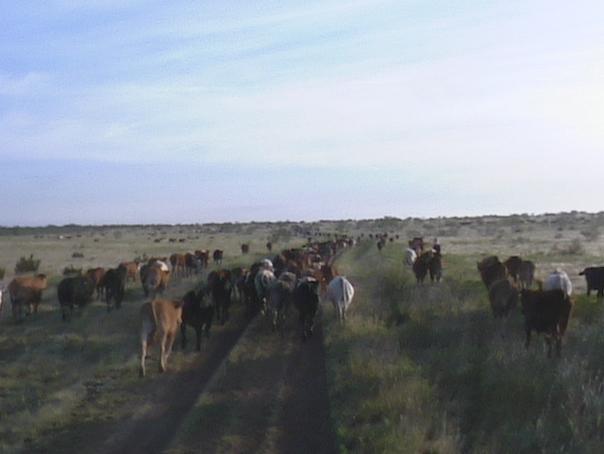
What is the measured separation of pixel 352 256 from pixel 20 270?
18.9 metres

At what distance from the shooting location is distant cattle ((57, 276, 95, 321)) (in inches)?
799

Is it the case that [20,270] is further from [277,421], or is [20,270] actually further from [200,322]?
[277,421]

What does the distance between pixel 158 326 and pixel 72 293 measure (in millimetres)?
7484

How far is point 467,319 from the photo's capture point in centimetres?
1675

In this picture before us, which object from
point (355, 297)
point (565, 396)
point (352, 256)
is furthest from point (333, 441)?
point (352, 256)

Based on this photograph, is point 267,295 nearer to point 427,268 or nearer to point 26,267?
point 427,268

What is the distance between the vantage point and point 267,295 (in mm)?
19703

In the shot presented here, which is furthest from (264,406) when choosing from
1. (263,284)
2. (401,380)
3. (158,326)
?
(263,284)

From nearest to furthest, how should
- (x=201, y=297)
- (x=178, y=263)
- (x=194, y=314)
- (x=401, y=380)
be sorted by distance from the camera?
(x=401, y=380) → (x=194, y=314) → (x=201, y=297) → (x=178, y=263)

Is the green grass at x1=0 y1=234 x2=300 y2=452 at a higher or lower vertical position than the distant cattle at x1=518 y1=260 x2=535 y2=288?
lower

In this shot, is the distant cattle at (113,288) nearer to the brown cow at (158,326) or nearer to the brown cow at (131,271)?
the brown cow at (131,271)

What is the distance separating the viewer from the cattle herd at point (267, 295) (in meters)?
13.6

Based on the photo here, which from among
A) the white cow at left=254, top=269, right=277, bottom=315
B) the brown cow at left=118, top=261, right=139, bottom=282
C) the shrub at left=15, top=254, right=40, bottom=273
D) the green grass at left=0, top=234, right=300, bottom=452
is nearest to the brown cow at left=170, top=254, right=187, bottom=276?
the brown cow at left=118, top=261, right=139, bottom=282

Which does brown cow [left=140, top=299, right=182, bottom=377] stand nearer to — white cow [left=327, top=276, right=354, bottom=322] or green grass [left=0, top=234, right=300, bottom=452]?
green grass [left=0, top=234, right=300, bottom=452]
